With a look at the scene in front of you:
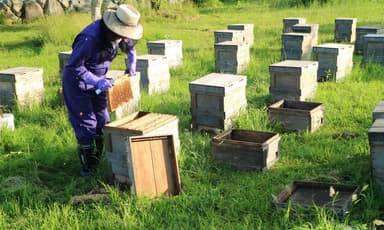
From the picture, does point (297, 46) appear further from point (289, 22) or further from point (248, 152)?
point (248, 152)

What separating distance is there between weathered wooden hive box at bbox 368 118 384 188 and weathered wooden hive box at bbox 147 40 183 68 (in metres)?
6.32

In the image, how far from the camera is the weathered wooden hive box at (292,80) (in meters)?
7.07

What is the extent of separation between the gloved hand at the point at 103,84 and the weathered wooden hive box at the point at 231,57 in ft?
16.3

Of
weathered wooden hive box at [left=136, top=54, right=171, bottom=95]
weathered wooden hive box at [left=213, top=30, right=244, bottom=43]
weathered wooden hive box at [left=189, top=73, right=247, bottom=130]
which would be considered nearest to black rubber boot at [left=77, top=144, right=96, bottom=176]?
weathered wooden hive box at [left=189, top=73, right=247, bottom=130]

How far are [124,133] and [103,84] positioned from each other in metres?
0.56

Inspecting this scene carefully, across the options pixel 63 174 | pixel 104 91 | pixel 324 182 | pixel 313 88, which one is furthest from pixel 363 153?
pixel 63 174

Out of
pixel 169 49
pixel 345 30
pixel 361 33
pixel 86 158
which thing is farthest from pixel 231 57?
pixel 86 158

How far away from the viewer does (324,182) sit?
4.75 metres

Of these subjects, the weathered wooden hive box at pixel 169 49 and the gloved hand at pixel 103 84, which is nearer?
the gloved hand at pixel 103 84

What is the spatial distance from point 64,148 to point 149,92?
2773mm

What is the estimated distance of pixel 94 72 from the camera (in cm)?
512

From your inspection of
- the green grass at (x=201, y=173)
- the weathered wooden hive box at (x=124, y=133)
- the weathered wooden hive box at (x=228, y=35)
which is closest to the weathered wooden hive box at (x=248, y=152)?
the green grass at (x=201, y=173)

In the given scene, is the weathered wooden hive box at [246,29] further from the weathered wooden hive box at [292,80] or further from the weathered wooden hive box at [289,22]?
the weathered wooden hive box at [292,80]

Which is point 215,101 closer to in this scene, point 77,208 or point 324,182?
point 324,182
